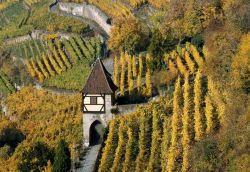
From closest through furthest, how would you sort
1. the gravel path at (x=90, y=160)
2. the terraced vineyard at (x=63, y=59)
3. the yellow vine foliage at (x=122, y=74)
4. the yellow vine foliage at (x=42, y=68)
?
the gravel path at (x=90, y=160) → the yellow vine foliage at (x=122, y=74) → the terraced vineyard at (x=63, y=59) → the yellow vine foliage at (x=42, y=68)

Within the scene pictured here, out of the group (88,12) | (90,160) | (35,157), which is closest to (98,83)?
(90,160)

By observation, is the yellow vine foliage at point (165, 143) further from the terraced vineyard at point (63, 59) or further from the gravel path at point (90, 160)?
the terraced vineyard at point (63, 59)

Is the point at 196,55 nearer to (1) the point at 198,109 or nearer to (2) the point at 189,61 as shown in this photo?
(2) the point at 189,61

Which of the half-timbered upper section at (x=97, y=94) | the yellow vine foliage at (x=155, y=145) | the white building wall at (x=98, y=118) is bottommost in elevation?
the yellow vine foliage at (x=155, y=145)

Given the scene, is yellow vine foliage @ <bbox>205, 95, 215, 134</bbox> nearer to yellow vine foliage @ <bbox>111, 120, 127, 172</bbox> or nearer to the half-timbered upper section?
yellow vine foliage @ <bbox>111, 120, 127, 172</bbox>

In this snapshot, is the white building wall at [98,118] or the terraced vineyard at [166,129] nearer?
the terraced vineyard at [166,129]

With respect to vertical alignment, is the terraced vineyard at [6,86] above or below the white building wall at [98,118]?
above

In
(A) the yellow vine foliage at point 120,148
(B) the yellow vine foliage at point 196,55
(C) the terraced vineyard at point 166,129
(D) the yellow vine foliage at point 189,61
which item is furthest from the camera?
(B) the yellow vine foliage at point 196,55

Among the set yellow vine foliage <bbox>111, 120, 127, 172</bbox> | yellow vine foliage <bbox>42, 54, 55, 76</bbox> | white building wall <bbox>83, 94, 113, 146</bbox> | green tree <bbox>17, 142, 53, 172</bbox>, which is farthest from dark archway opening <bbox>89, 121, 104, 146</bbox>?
yellow vine foliage <bbox>42, 54, 55, 76</bbox>

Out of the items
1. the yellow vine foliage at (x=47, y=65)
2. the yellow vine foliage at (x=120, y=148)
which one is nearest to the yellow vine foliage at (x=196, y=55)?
the yellow vine foliage at (x=120, y=148)
